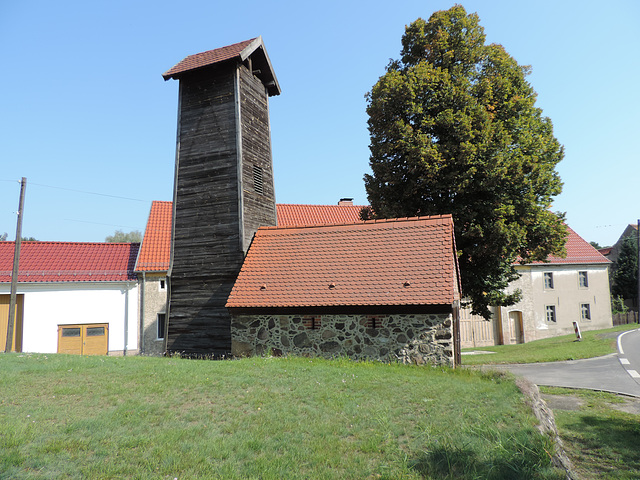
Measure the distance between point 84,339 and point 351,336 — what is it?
15.8 m

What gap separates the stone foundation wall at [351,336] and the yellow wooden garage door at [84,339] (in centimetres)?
1184

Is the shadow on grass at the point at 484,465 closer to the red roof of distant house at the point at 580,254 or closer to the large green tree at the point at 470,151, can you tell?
the large green tree at the point at 470,151

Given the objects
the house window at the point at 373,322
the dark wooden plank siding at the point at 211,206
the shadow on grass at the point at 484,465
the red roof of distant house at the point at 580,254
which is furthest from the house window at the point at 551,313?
the shadow on grass at the point at 484,465

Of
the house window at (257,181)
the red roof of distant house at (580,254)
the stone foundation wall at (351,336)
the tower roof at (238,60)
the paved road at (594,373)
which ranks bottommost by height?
the paved road at (594,373)

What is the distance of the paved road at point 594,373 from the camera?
10742 mm

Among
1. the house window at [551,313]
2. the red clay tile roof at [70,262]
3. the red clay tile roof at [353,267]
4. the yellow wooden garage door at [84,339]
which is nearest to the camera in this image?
the red clay tile roof at [353,267]

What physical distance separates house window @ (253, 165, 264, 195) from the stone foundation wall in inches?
211

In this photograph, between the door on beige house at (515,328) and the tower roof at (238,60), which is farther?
the door on beige house at (515,328)

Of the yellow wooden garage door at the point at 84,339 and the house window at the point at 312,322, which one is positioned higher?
the house window at the point at 312,322

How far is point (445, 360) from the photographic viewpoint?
1050 centimetres

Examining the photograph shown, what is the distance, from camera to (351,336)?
11.5 metres

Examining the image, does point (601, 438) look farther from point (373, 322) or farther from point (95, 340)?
point (95, 340)

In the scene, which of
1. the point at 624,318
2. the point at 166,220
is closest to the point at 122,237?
the point at 166,220

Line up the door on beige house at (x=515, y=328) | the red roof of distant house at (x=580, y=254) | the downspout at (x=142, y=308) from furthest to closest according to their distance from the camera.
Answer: the red roof of distant house at (x=580, y=254), the door on beige house at (x=515, y=328), the downspout at (x=142, y=308)
